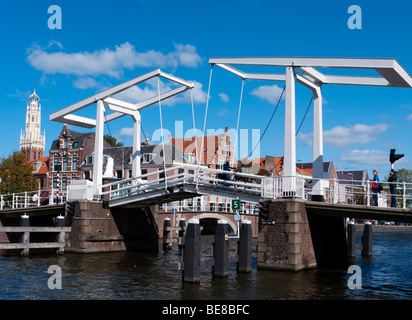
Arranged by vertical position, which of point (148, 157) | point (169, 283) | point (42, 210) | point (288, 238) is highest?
point (148, 157)

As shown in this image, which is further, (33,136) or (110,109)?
(33,136)

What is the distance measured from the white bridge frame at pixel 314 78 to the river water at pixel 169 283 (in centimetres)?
326

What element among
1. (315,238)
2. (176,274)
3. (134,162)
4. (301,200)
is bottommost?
(176,274)

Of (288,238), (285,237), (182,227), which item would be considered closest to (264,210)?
(285,237)

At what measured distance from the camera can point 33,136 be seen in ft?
349

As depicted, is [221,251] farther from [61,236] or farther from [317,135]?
[61,236]

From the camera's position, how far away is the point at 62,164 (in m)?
48.2

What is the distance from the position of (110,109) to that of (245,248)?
11.2 m

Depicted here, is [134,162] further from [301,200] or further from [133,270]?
[301,200]

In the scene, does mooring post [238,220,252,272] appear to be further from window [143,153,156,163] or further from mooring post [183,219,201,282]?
window [143,153,156,163]

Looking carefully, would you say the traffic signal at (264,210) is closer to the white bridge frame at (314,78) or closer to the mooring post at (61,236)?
the white bridge frame at (314,78)

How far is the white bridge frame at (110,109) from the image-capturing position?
21.6 meters
